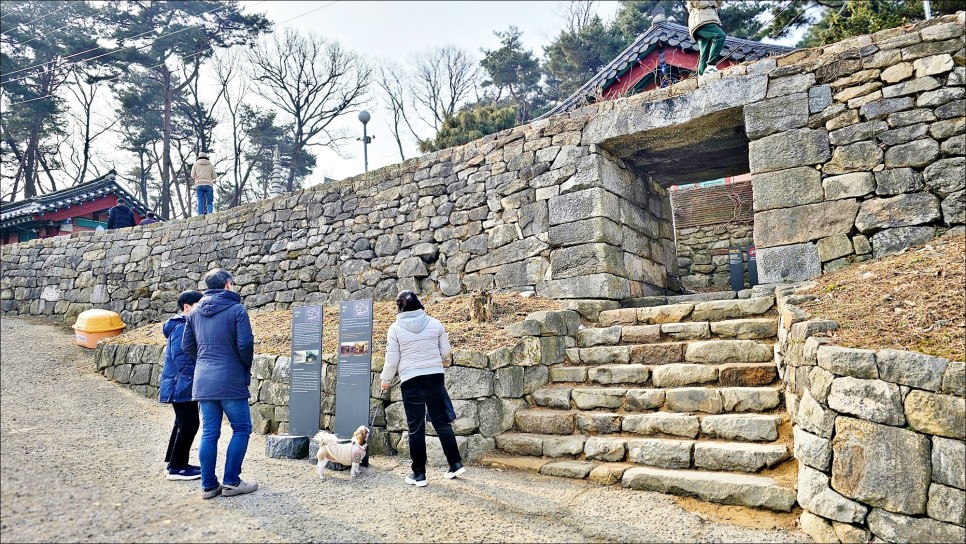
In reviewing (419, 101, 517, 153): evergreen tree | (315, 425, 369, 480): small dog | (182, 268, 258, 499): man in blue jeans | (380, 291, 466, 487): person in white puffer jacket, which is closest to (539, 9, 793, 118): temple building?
(419, 101, 517, 153): evergreen tree

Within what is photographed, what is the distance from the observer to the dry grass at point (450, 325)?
5.45 meters

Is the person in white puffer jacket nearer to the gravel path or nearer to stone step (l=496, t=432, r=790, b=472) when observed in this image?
the gravel path

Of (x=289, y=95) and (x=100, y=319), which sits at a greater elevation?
(x=289, y=95)

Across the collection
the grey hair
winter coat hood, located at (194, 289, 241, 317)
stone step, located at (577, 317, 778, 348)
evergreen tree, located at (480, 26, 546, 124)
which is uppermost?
evergreen tree, located at (480, 26, 546, 124)

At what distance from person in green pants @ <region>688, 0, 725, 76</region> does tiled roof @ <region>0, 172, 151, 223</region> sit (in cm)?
1433

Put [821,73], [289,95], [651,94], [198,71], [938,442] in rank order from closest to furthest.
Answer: [938,442], [821,73], [651,94], [198,71], [289,95]

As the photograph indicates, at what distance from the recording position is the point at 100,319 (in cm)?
972

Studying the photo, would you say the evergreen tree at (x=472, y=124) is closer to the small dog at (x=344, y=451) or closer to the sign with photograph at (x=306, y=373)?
the sign with photograph at (x=306, y=373)

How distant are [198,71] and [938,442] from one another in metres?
24.4

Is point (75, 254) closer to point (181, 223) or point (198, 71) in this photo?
point (181, 223)

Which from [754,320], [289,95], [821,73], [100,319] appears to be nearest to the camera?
[754,320]

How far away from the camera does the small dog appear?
435 cm

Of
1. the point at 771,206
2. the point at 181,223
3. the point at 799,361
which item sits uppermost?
the point at 181,223

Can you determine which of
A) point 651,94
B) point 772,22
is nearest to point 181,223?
point 651,94
